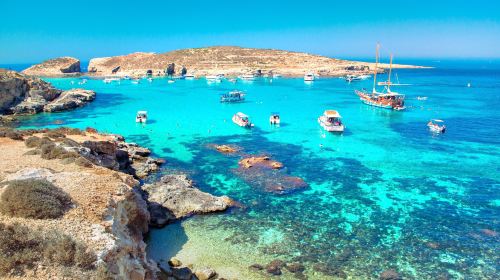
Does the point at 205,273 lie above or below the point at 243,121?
below

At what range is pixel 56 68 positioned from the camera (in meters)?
140

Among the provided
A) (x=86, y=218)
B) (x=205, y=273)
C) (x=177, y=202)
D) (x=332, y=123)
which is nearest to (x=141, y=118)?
(x=332, y=123)

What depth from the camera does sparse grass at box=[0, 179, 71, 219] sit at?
497 inches

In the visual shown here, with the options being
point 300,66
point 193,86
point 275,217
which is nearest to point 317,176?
point 275,217

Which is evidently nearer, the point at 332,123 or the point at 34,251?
the point at 34,251

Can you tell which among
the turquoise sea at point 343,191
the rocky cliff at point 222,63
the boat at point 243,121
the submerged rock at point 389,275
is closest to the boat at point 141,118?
the turquoise sea at point 343,191

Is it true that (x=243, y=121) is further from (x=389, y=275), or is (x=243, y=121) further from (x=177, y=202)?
(x=389, y=275)

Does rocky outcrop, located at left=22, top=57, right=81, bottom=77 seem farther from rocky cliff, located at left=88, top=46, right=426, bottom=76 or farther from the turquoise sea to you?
the turquoise sea

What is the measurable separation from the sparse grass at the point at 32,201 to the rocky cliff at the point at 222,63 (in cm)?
12114

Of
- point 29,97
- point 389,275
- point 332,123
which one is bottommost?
point 389,275

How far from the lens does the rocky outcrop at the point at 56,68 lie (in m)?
136

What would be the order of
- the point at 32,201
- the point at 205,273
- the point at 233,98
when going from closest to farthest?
the point at 32,201 → the point at 205,273 → the point at 233,98

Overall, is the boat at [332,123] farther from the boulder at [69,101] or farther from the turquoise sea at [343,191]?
the boulder at [69,101]

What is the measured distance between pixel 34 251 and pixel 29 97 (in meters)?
61.0
